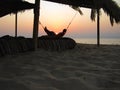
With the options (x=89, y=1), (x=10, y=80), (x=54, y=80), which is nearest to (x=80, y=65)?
(x=54, y=80)

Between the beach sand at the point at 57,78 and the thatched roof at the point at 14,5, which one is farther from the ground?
the thatched roof at the point at 14,5

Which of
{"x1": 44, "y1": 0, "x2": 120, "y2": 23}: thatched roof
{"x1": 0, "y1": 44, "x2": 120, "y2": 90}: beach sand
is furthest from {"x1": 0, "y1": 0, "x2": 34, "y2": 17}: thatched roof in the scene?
{"x1": 0, "y1": 44, "x2": 120, "y2": 90}: beach sand

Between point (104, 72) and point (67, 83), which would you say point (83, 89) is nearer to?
point (67, 83)

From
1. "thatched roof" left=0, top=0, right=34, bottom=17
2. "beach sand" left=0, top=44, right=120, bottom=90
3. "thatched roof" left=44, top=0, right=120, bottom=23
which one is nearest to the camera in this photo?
"beach sand" left=0, top=44, right=120, bottom=90

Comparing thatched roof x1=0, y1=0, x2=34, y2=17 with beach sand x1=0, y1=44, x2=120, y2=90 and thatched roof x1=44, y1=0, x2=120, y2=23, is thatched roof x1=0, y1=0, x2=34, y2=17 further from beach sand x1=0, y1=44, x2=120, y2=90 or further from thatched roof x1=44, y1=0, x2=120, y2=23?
beach sand x1=0, y1=44, x2=120, y2=90

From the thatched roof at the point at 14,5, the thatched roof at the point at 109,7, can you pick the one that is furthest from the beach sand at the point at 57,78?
the thatched roof at the point at 109,7

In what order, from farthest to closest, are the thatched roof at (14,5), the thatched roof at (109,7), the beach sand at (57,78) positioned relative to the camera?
1. the thatched roof at (109,7)
2. the thatched roof at (14,5)
3. the beach sand at (57,78)

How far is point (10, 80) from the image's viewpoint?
3.74 meters

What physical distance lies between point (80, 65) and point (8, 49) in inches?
100

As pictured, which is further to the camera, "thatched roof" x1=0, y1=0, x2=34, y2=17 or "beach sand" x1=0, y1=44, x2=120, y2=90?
"thatched roof" x1=0, y1=0, x2=34, y2=17

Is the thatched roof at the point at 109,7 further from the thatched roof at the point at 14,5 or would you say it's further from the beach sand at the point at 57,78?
the beach sand at the point at 57,78

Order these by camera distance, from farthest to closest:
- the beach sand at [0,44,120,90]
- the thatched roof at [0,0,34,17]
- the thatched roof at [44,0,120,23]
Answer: the thatched roof at [44,0,120,23]
the thatched roof at [0,0,34,17]
the beach sand at [0,44,120,90]

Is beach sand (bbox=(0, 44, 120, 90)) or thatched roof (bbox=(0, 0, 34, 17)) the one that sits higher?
thatched roof (bbox=(0, 0, 34, 17))

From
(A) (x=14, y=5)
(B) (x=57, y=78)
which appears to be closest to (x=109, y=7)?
(A) (x=14, y=5)
